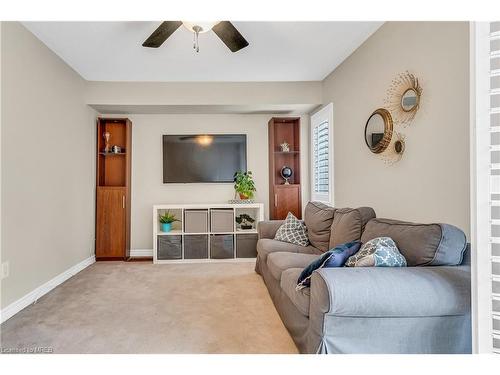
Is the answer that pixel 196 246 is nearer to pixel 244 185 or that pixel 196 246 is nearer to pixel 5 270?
pixel 244 185

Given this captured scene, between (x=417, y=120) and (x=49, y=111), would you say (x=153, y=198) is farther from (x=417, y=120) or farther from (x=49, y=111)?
(x=417, y=120)

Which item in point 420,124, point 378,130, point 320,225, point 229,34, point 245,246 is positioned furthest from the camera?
point 245,246

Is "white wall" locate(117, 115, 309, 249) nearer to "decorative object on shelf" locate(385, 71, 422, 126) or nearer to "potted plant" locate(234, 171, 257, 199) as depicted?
"potted plant" locate(234, 171, 257, 199)

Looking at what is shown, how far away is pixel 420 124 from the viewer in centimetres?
227

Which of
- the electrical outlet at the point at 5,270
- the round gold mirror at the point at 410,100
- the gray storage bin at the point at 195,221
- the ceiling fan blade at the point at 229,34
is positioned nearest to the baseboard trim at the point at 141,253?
the gray storage bin at the point at 195,221

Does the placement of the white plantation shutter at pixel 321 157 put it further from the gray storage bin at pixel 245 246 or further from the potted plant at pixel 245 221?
the gray storage bin at pixel 245 246

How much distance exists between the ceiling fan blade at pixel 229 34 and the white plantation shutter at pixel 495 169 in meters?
1.88

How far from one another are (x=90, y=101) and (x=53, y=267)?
2.27 m

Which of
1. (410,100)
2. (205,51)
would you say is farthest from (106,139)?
(410,100)

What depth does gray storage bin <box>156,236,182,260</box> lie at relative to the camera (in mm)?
4398

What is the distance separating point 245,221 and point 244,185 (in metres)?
0.57

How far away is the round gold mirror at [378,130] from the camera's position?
2.67 metres
